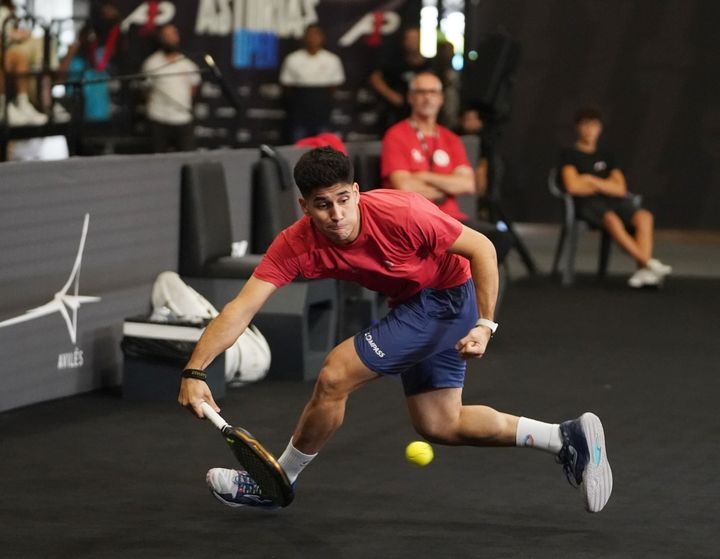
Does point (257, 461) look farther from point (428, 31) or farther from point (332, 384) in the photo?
point (428, 31)

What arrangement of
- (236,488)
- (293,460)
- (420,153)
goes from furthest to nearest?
(420,153)
(236,488)
(293,460)

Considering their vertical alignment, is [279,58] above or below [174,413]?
above

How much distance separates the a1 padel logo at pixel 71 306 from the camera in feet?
26.2

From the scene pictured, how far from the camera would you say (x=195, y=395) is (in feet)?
16.0

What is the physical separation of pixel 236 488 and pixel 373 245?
113 centimetres

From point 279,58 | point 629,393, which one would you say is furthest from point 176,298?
point 279,58

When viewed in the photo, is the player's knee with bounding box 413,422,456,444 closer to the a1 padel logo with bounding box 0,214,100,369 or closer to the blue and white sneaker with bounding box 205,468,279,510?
the blue and white sneaker with bounding box 205,468,279,510

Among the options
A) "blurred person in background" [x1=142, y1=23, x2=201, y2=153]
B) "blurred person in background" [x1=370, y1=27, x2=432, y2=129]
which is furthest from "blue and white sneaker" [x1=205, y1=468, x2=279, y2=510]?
"blurred person in background" [x1=370, y1=27, x2=432, y2=129]

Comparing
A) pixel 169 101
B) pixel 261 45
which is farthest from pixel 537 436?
pixel 261 45

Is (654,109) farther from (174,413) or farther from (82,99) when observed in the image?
(174,413)

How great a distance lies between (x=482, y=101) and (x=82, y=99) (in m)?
3.62

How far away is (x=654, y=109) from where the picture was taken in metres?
17.3

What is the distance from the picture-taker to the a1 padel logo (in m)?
8.00

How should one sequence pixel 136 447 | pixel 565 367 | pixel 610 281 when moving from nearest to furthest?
pixel 136 447 < pixel 565 367 < pixel 610 281
